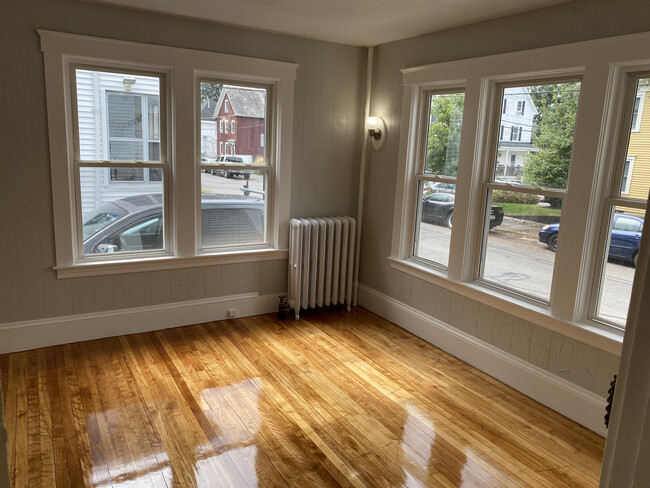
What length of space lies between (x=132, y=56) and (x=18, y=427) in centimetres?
265

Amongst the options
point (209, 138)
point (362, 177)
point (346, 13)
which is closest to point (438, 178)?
point (362, 177)

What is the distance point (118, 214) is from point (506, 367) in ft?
10.6

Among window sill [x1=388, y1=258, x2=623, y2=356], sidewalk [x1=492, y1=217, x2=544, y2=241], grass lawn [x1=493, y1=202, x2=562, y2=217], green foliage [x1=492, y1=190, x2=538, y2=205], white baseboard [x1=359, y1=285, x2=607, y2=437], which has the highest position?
green foliage [x1=492, y1=190, x2=538, y2=205]

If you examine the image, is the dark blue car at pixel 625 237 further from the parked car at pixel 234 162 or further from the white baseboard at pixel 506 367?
the parked car at pixel 234 162

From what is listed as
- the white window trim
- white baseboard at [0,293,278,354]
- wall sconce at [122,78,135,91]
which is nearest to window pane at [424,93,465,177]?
the white window trim

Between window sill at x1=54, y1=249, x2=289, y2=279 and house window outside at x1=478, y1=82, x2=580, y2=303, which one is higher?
house window outside at x1=478, y1=82, x2=580, y2=303

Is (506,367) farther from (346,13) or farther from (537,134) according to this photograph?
(346,13)

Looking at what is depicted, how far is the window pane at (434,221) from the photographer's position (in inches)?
160

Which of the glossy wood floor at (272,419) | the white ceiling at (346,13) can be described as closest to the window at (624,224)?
the glossy wood floor at (272,419)

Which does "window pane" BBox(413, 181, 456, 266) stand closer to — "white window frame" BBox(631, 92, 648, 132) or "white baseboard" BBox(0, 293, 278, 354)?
"white window frame" BBox(631, 92, 648, 132)

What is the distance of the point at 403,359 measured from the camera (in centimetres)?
389

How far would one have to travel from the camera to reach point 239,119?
4324mm

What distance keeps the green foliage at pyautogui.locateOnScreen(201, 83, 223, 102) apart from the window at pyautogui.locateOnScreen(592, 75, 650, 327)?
3.05 m

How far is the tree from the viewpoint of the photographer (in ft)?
10.2
